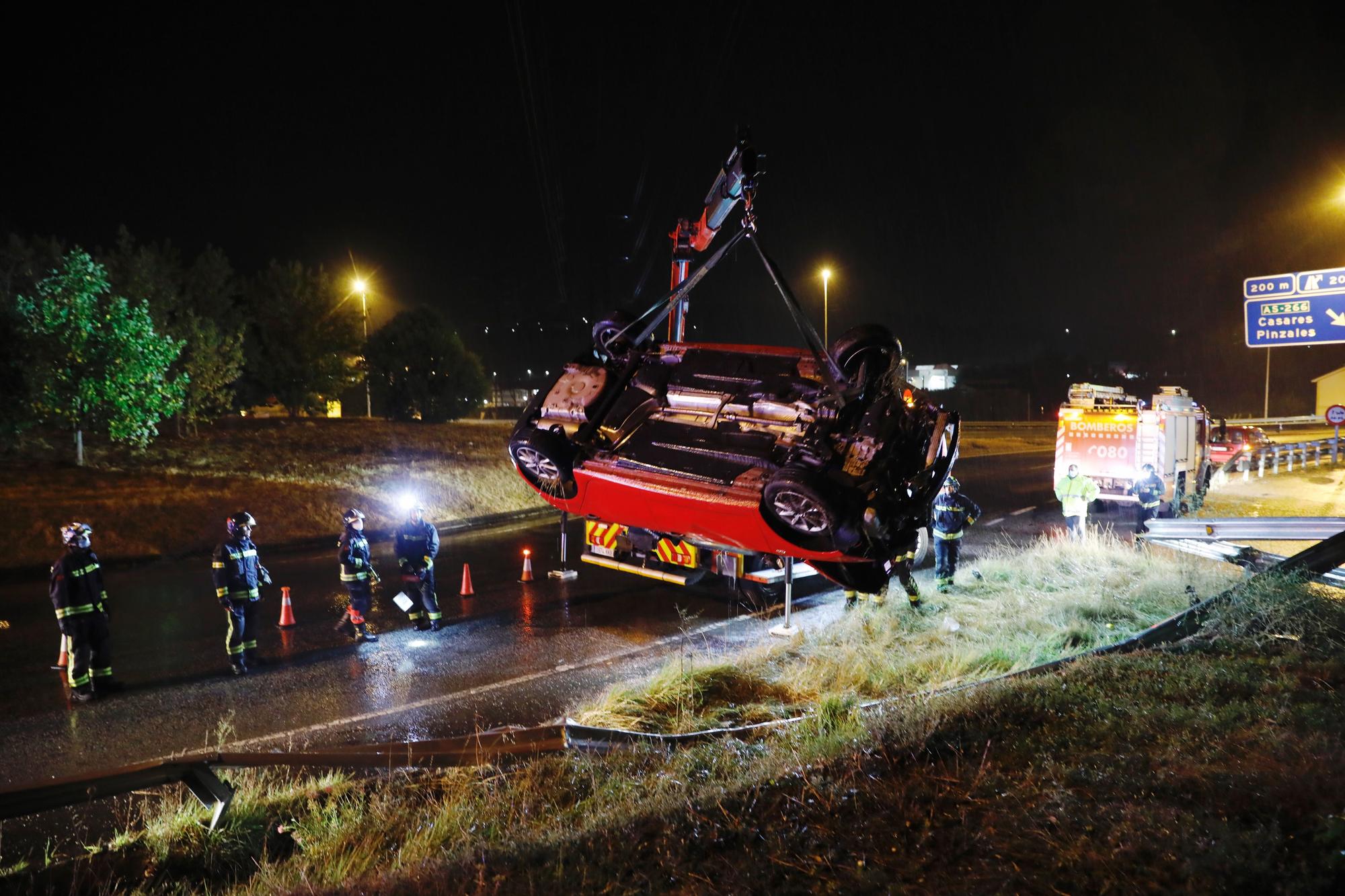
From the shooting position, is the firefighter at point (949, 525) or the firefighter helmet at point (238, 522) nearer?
the firefighter helmet at point (238, 522)

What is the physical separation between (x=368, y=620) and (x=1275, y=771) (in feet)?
27.6

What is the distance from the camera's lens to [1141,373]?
71375 millimetres

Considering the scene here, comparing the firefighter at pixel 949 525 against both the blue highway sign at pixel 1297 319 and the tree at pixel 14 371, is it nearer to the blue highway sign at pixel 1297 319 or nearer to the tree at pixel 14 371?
the blue highway sign at pixel 1297 319

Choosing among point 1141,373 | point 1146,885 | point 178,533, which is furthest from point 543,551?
point 1141,373

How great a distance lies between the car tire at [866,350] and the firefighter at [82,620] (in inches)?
249

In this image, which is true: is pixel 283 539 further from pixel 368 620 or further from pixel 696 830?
pixel 696 830

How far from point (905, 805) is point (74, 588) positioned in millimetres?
6847

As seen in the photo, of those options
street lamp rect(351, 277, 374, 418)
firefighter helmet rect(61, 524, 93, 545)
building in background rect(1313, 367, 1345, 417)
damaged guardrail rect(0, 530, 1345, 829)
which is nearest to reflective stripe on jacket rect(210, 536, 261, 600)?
firefighter helmet rect(61, 524, 93, 545)

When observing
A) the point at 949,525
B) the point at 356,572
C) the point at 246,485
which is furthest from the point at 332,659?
the point at 246,485

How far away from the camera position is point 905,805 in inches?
142

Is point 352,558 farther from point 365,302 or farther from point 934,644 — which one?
point 365,302

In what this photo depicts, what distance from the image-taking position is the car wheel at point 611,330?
240 inches

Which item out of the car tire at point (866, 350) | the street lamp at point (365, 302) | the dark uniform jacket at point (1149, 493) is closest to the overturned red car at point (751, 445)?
the car tire at point (866, 350)

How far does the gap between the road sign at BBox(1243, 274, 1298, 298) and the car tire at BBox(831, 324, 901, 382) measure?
12985 millimetres
